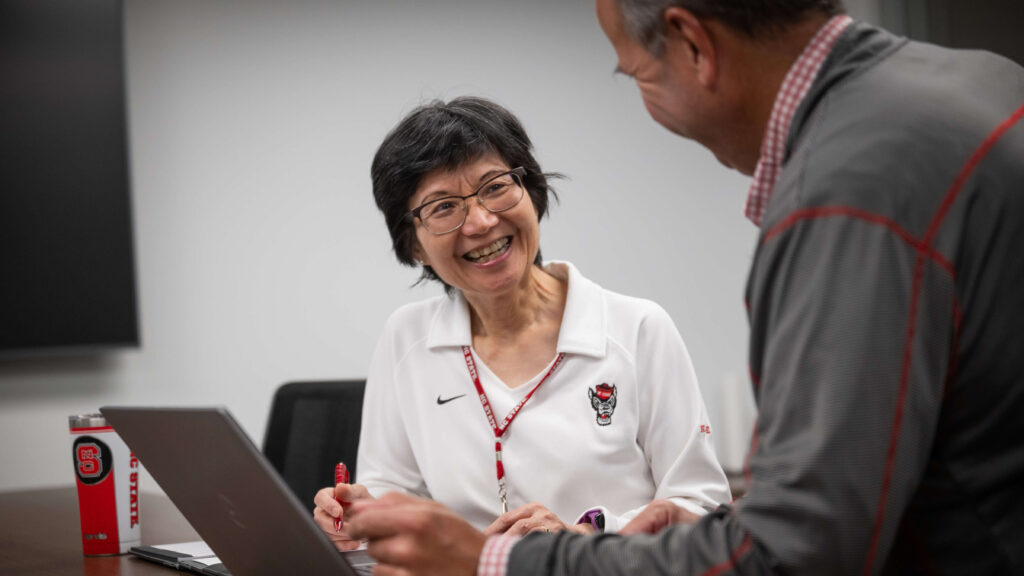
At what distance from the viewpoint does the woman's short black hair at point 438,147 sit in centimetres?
203

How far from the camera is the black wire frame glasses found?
205 cm

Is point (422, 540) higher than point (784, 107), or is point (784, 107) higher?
point (784, 107)

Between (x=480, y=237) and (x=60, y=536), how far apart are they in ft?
3.18

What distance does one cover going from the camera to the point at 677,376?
195cm


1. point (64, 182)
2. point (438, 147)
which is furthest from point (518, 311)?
point (64, 182)

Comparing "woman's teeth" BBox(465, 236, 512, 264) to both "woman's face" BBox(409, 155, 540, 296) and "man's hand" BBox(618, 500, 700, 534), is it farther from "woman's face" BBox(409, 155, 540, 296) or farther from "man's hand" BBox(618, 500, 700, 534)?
"man's hand" BBox(618, 500, 700, 534)

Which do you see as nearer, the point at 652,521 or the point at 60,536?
the point at 652,521

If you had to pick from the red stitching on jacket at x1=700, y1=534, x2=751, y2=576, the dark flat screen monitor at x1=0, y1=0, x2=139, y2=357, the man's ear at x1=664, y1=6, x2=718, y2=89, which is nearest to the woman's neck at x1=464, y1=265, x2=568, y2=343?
the man's ear at x1=664, y1=6, x2=718, y2=89

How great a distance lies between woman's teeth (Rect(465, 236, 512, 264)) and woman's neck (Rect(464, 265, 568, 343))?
0.08 m

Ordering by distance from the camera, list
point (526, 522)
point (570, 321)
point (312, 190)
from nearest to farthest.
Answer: point (526, 522) < point (570, 321) < point (312, 190)

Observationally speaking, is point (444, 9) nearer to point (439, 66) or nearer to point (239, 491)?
point (439, 66)

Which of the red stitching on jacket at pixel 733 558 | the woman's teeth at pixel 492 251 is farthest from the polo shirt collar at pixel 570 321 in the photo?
the red stitching on jacket at pixel 733 558

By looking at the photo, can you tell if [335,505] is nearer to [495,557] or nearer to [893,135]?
[495,557]

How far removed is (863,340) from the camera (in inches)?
32.4
